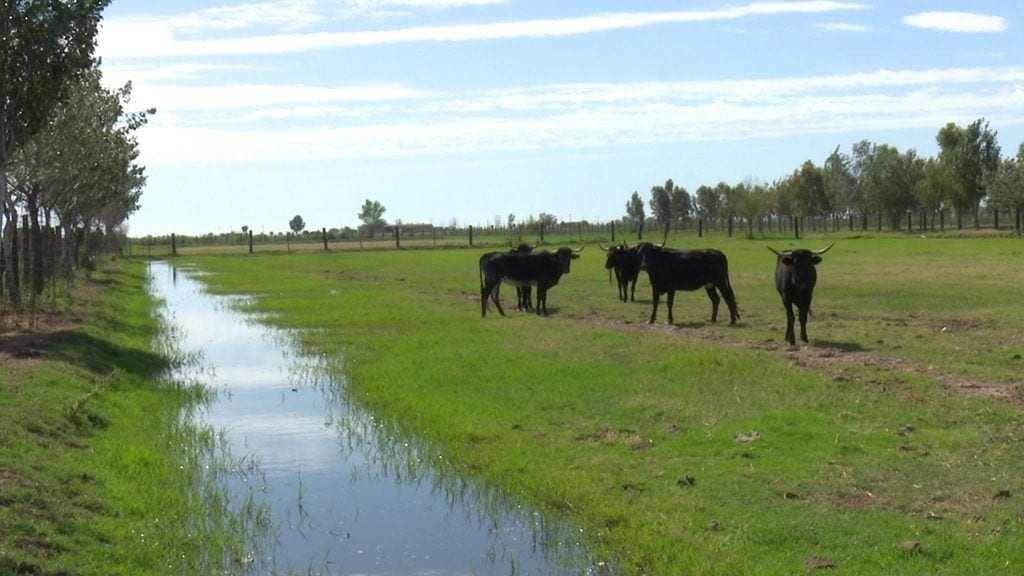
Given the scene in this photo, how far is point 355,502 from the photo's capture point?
11594mm

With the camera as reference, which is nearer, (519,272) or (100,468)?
(100,468)

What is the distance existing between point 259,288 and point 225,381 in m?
24.4

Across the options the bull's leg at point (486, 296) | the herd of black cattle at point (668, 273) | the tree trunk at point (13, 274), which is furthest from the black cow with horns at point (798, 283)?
the tree trunk at point (13, 274)

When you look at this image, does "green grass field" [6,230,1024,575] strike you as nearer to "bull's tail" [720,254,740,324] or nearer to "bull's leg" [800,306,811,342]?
"bull's tail" [720,254,740,324]

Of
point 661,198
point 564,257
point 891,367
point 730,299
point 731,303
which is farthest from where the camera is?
point 661,198

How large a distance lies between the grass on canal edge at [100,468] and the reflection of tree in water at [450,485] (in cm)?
176

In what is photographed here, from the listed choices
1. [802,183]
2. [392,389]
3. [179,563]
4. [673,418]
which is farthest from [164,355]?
[802,183]

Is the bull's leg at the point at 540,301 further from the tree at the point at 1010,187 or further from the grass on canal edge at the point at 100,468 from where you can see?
the tree at the point at 1010,187

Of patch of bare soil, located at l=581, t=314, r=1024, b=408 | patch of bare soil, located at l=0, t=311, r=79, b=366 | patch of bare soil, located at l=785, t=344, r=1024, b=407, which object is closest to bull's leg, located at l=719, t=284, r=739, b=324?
patch of bare soil, located at l=581, t=314, r=1024, b=408

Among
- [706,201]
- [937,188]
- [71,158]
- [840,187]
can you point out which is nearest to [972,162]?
[937,188]

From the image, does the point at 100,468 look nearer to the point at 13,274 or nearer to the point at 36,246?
the point at 13,274

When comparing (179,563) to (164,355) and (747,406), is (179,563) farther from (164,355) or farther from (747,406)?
(164,355)

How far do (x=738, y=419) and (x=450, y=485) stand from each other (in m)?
3.46

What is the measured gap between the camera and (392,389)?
17547mm
